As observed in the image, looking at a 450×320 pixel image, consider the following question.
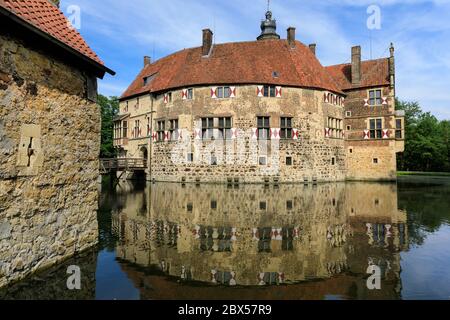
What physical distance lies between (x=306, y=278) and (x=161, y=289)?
89.5 inches

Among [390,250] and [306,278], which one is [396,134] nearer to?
[390,250]

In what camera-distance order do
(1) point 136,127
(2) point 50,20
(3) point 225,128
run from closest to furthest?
(2) point 50,20 < (3) point 225,128 < (1) point 136,127

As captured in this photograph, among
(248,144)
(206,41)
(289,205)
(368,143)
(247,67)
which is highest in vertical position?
(206,41)

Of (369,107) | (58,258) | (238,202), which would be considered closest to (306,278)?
(58,258)

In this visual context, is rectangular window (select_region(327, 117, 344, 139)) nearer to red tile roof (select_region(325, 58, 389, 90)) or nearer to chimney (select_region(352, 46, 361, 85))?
red tile roof (select_region(325, 58, 389, 90))

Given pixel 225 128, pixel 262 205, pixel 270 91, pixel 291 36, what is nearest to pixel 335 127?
pixel 270 91

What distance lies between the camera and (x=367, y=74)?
28812 mm

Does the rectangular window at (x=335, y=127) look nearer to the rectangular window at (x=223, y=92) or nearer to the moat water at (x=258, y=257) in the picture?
the rectangular window at (x=223, y=92)

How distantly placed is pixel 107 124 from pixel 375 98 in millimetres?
33866

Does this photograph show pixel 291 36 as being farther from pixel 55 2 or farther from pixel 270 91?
pixel 55 2

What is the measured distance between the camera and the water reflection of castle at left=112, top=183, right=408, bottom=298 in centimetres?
505

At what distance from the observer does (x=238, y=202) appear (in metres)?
14.0

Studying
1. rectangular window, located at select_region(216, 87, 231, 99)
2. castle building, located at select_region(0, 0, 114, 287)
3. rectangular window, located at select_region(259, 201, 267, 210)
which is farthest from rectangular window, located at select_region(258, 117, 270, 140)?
castle building, located at select_region(0, 0, 114, 287)

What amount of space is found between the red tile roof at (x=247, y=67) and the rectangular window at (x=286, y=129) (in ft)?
8.92
